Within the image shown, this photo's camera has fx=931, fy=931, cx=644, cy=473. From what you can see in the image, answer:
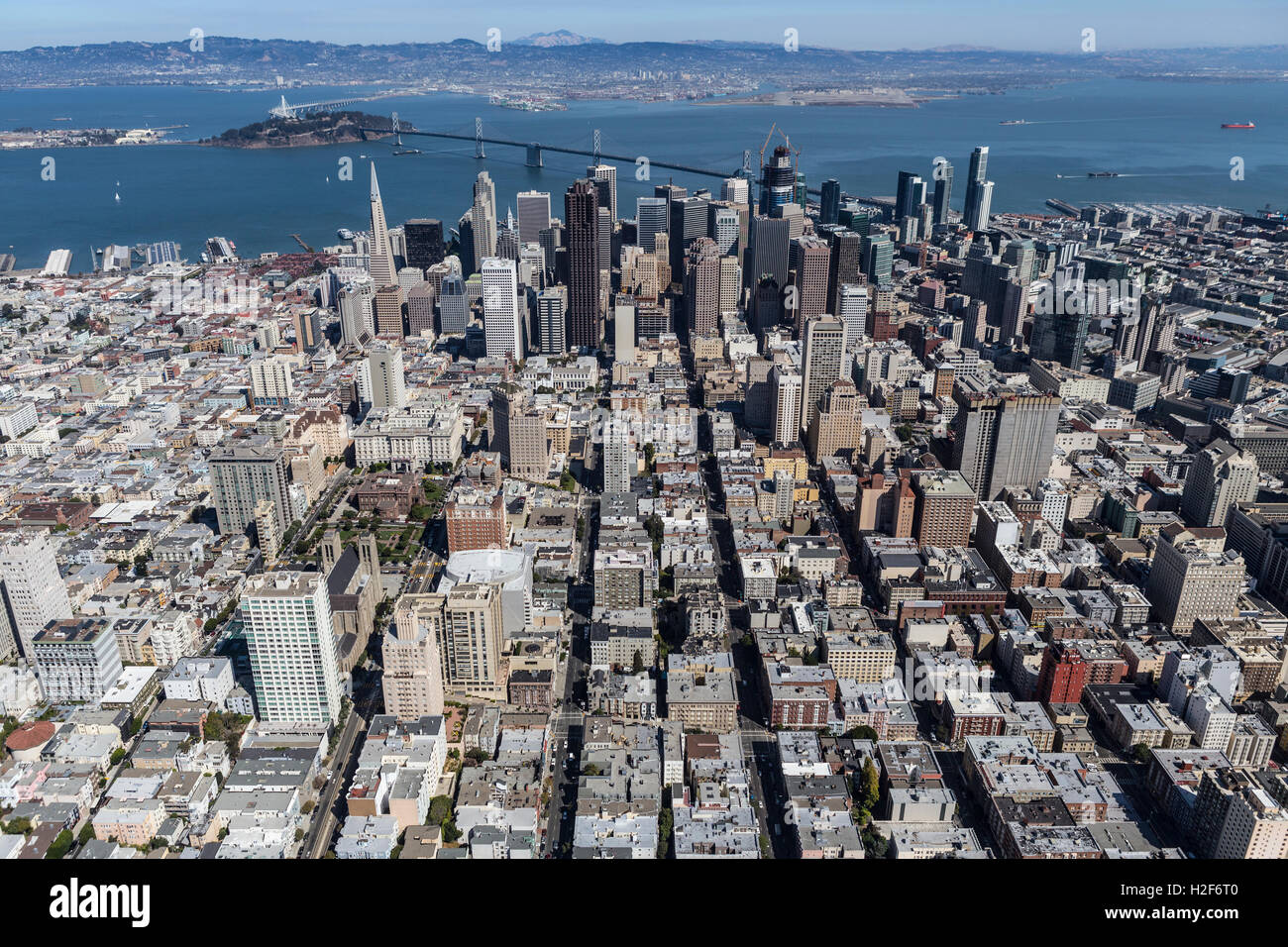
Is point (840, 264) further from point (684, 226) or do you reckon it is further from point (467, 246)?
point (467, 246)

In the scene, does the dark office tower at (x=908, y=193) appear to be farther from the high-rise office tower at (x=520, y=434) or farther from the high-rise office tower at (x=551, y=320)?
the high-rise office tower at (x=520, y=434)

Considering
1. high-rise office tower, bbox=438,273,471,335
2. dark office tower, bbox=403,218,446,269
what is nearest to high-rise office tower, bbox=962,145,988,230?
dark office tower, bbox=403,218,446,269

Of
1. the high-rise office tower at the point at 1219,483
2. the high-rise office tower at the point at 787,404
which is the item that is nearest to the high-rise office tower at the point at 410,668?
the high-rise office tower at the point at 787,404

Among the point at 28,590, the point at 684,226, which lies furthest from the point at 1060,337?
the point at 28,590

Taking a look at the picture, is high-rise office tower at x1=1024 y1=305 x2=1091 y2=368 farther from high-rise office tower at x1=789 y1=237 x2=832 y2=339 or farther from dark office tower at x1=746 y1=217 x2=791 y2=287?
dark office tower at x1=746 y1=217 x2=791 y2=287
